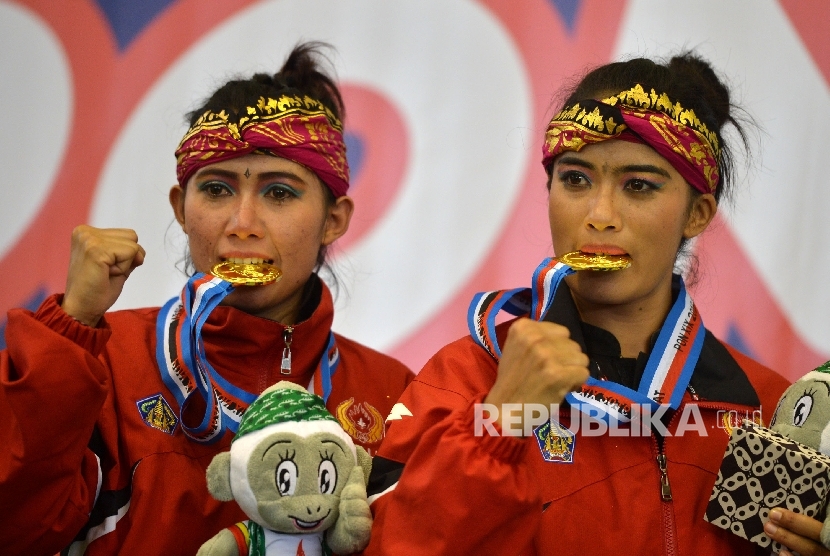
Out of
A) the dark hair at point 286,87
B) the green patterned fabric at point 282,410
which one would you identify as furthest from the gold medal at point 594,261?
the dark hair at point 286,87

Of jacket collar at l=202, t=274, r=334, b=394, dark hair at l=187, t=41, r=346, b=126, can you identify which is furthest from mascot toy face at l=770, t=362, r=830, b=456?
dark hair at l=187, t=41, r=346, b=126

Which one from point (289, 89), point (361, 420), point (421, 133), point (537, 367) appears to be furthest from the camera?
point (421, 133)

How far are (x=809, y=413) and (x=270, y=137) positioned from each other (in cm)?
135

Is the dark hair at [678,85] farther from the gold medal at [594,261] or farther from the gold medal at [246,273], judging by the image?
the gold medal at [246,273]

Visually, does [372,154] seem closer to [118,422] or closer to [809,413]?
[118,422]

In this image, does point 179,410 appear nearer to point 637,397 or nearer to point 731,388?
point 637,397

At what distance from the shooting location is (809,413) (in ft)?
6.26

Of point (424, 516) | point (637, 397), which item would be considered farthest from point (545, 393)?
point (637, 397)

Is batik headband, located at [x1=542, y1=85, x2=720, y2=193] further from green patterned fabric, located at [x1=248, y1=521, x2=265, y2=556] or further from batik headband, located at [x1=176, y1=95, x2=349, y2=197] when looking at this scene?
green patterned fabric, located at [x1=248, y1=521, x2=265, y2=556]

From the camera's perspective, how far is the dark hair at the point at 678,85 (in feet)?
7.48

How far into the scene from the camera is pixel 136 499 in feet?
7.07

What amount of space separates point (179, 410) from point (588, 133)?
1104 millimetres

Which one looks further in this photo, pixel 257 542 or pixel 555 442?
pixel 555 442

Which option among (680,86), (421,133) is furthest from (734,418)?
(421,133)
